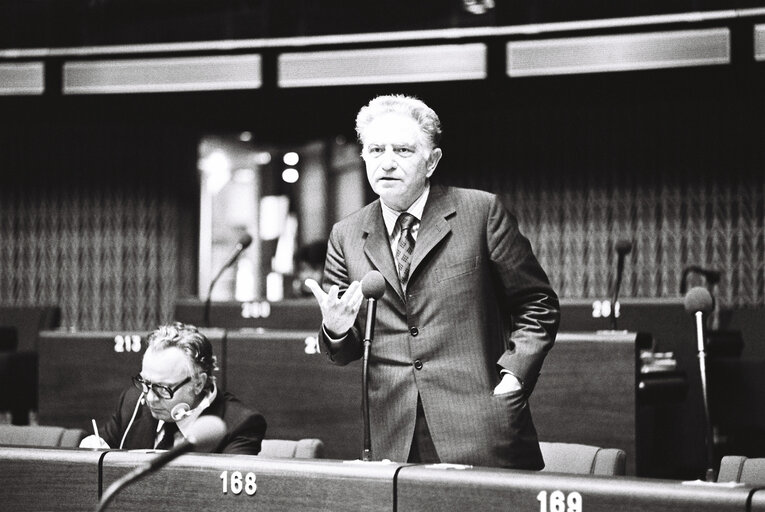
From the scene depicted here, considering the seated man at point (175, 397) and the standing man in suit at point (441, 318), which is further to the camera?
the seated man at point (175, 397)

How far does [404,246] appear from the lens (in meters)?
2.67

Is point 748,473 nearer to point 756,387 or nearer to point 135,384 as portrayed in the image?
point 135,384

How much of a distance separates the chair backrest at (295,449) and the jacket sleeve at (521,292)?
27.5 inches

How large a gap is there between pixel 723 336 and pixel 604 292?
6.23 ft

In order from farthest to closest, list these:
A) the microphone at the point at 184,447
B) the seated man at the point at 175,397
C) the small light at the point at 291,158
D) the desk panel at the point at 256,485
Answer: the small light at the point at 291,158 → the seated man at the point at 175,397 → the desk panel at the point at 256,485 → the microphone at the point at 184,447

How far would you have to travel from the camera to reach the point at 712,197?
7680 mm

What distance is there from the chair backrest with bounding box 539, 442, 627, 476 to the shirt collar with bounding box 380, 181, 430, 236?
71cm

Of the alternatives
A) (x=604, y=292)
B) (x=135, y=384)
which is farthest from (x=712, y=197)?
(x=135, y=384)

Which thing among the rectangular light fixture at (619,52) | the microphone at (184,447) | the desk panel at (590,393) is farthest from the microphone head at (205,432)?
the rectangular light fixture at (619,52)

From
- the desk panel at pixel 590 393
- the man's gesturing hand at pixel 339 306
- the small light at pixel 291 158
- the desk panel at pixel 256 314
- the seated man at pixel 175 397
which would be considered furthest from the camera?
the small light at pixel 291 158

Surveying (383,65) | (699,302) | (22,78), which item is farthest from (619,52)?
(699,302)

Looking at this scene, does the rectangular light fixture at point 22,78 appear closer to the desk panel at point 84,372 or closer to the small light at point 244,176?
the small light at point 244,176

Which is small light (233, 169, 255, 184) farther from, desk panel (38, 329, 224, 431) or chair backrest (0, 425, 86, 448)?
chair backrest (0, 425, 86, 448)

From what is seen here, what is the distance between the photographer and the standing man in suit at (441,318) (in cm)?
251
